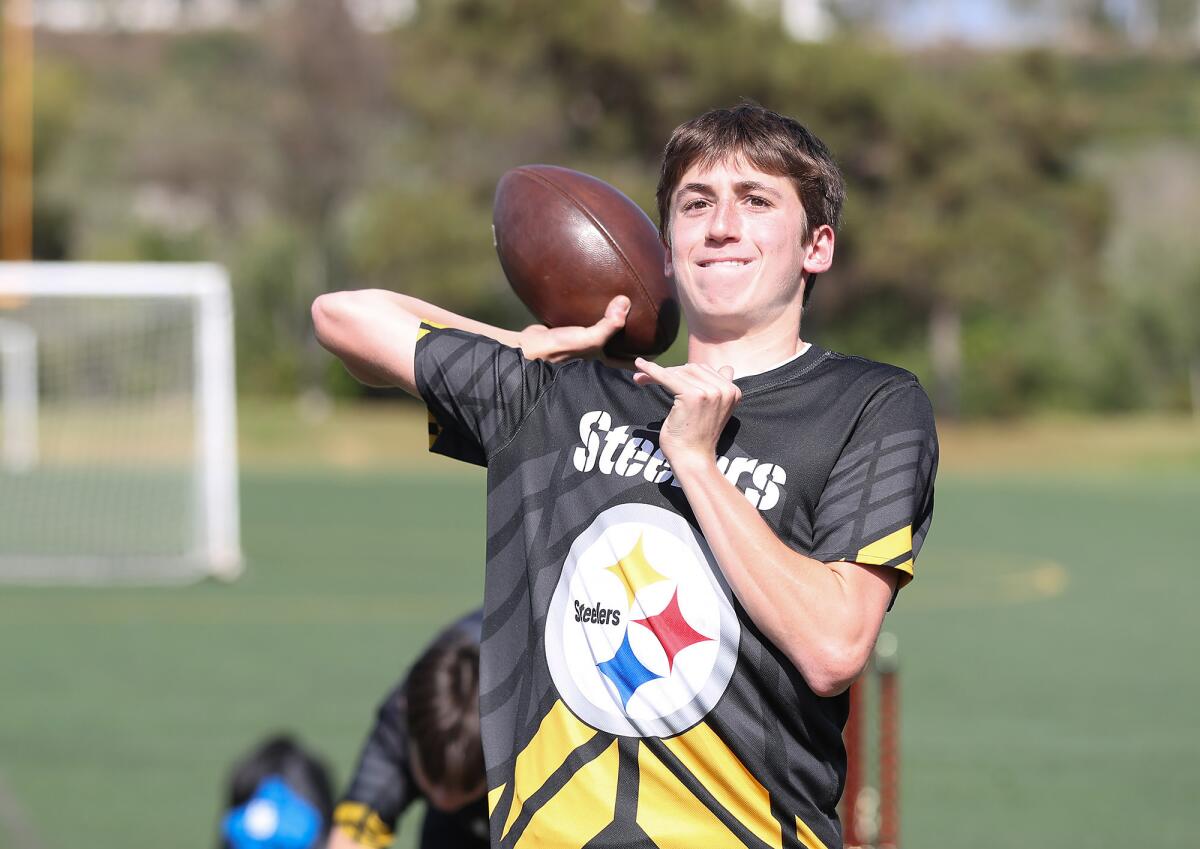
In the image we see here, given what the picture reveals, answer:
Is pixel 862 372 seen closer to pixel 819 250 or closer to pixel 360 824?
pixel 819 250

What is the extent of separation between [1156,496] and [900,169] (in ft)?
37.7

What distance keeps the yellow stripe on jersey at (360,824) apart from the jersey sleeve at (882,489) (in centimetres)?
126

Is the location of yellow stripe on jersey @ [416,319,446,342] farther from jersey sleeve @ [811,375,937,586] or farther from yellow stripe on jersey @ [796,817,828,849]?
yellow stripe on jersey @ [796,817,828,849]

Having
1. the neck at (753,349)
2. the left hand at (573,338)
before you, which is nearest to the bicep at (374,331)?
the left hand at (573,338)

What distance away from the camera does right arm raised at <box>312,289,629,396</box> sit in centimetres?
227

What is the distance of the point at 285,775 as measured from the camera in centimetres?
290

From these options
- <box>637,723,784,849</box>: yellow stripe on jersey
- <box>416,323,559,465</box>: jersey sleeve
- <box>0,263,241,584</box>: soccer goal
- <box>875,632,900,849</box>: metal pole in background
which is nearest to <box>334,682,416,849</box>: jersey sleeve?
<box>416,323,559,465</box>: jersey sleeve

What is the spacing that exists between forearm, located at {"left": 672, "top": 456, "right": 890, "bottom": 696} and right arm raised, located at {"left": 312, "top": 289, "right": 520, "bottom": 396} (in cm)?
49

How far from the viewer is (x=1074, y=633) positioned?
11.2 metres

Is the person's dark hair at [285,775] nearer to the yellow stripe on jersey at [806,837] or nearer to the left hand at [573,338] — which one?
the left hand at [573,338]

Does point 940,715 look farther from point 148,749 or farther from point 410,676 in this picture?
point 410,676

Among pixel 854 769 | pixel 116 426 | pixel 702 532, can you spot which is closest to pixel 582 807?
pixel 702 532

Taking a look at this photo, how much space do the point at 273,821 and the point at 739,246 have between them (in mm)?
1317

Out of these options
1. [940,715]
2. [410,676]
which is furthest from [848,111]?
[410,676]
